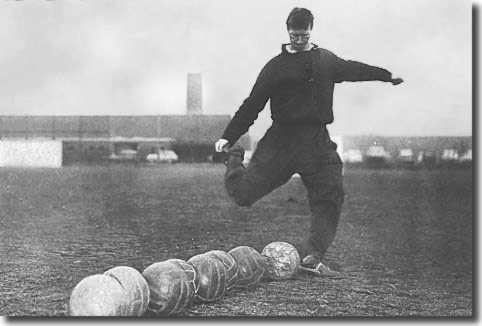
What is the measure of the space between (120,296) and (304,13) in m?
2.29

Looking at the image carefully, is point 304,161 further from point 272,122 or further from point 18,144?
point 18,144

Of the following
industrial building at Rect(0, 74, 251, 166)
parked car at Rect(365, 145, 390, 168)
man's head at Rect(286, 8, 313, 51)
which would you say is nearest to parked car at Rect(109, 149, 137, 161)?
industrial building at Rect(0, 74, 251, 166)

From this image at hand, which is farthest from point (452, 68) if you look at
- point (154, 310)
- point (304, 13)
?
point (154, 310)

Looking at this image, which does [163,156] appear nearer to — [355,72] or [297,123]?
[297,123]

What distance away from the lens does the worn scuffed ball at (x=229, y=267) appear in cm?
429

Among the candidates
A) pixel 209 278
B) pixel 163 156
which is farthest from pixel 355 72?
pixel 163 156

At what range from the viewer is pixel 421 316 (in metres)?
3.89

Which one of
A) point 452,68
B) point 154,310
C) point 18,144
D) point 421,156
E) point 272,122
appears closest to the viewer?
point 154,310

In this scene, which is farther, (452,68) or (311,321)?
(452,68)

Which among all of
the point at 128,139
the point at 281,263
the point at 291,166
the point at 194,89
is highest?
the point at 194,89

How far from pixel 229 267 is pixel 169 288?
0.63 metres

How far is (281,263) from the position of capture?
4738 mm

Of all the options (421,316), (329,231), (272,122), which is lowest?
(421,316)

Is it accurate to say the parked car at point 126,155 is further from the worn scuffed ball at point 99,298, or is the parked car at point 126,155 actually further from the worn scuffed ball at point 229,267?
the worn scuffed ball at point 99,298
